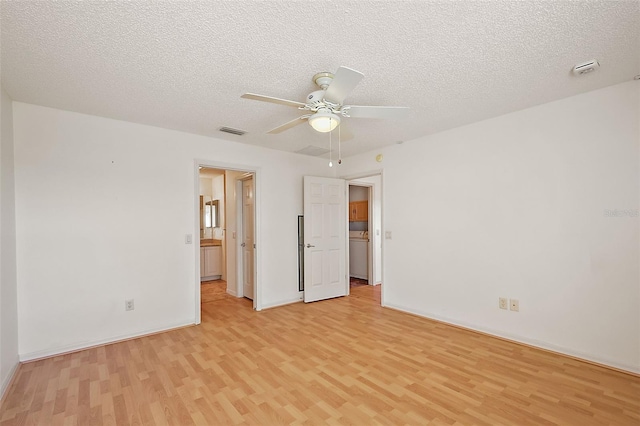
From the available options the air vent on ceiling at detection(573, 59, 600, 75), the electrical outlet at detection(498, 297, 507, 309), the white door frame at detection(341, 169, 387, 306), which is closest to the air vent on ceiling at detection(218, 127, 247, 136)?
the white door frame at detection(341, 169, 387, 306)

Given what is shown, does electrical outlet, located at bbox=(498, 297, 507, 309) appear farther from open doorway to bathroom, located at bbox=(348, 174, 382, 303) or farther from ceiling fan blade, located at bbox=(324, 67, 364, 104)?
ceiling fan blade, located at bbox=(324, 67, 364, 104)

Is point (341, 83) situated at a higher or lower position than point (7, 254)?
higher

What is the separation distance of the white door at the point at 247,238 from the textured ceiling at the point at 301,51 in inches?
87.2

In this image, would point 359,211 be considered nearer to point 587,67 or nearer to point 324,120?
point 324,120

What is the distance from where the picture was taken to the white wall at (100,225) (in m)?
2.94

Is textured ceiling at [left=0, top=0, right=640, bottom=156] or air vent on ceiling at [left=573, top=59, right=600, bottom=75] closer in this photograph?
textured ceiling at [left=0, top=0, right=640, bottom=156]

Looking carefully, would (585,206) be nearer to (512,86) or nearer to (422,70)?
(512,86)

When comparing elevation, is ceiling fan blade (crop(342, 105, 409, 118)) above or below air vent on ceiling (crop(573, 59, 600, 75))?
below

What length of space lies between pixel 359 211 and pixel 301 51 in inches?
198

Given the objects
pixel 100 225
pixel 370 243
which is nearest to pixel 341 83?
pixel 100 225

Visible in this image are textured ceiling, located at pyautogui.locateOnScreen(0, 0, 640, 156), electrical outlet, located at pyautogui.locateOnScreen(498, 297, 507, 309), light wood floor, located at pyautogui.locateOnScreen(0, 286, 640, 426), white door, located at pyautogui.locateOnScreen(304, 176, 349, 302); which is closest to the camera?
textured ceiling, located at pyautogui.locateOnScreen(0, 0, 640, 156)

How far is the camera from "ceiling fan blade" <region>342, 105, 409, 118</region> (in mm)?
2281

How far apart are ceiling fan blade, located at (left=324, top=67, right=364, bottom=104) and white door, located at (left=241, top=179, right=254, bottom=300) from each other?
10.6 ft

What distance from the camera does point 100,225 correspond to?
3.29m
